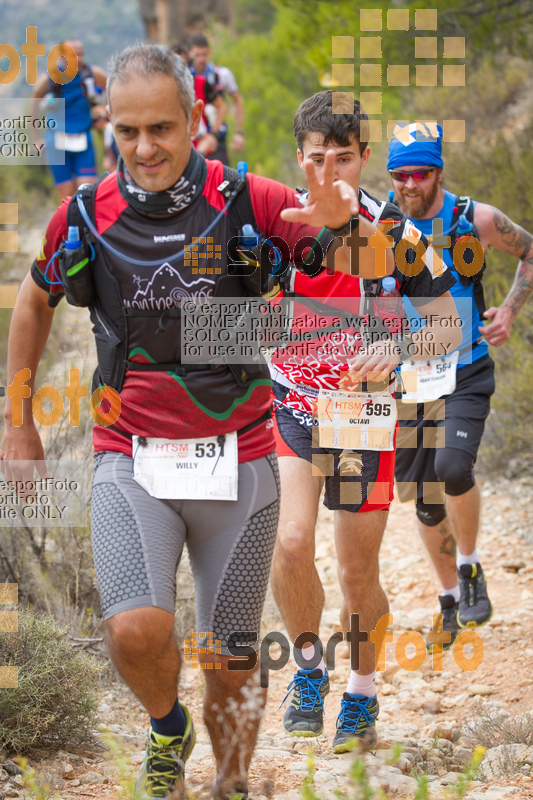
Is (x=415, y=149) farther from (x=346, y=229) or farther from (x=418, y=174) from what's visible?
(x=346, y=229)

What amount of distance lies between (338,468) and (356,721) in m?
1.00

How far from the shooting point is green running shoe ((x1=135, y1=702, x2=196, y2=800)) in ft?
8.61

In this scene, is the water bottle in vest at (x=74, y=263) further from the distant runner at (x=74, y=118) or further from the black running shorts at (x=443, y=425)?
the distant runner at (x=74, y=118)

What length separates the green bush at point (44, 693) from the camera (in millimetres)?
3352

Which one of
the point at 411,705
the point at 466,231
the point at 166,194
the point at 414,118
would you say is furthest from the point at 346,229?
the point at 414,118

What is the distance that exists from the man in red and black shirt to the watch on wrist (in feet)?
0.15

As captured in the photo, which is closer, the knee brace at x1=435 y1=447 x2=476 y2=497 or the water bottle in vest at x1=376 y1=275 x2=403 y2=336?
the water bottle in vest at x1=376 y1=275 x2=403 y2=336

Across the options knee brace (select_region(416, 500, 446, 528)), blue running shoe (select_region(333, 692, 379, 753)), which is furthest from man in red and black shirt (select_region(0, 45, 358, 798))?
knee brace (select_region(416, 500, 446, 528))

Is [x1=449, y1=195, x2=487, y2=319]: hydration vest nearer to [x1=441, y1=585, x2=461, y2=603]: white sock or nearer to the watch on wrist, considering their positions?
[x1=441, y1=585, x2=461, y2=603]: white sock

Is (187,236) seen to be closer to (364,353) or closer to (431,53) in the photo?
(364,353)

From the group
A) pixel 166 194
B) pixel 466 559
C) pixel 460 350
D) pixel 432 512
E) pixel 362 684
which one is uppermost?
pixel 166 194

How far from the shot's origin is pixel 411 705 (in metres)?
4.49

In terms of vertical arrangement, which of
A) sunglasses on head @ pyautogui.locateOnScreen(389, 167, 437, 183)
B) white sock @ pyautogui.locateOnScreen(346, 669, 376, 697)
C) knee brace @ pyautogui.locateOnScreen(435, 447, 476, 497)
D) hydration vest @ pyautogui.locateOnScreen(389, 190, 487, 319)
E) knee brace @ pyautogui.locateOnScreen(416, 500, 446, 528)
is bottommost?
white sock @ pyautogui.locateOnScreen(346, 669, 376, 697)

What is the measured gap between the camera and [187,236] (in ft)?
9.01
